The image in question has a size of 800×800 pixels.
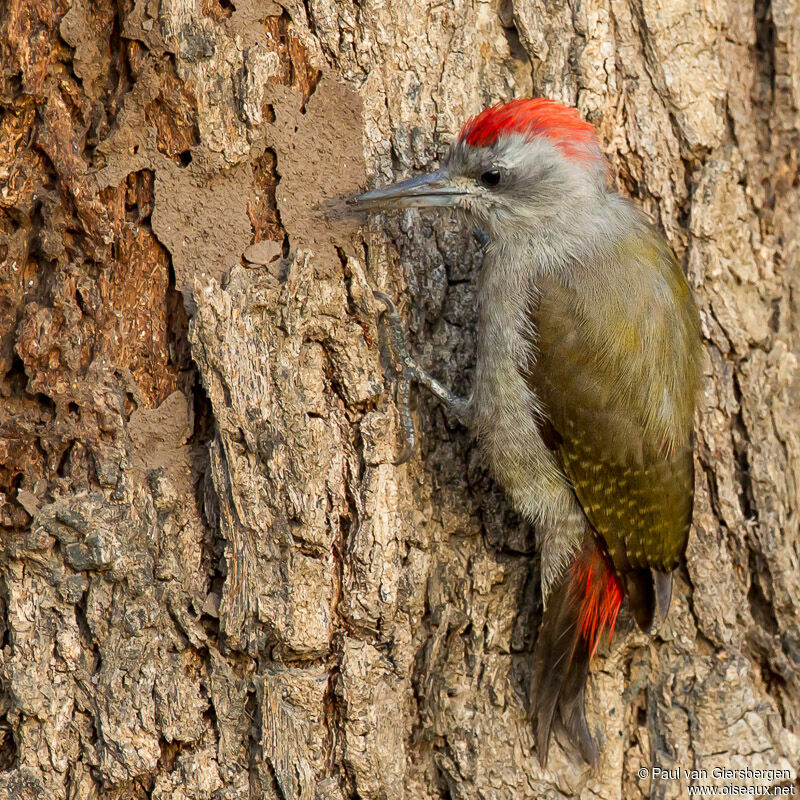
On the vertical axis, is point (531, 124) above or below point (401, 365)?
above

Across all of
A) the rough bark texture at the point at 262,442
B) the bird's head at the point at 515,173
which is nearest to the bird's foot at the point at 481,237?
the bird's head at the point at 515,173

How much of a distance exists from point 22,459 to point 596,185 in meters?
1.90

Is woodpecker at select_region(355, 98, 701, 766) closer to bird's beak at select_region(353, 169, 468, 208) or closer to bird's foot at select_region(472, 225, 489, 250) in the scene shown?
bird's beak at select_region(353, 169, 468, 208)

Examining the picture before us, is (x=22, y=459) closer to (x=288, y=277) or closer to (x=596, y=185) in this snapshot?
(x=288, y=277)

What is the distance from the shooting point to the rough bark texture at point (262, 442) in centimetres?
239

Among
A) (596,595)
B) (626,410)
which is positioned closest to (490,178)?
(626,410)

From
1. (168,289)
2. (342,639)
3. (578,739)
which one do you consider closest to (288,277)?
(168,289)

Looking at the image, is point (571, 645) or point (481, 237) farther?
point (481, 237)

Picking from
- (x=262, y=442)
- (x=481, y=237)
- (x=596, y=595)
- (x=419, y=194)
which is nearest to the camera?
(x=262, y=442)

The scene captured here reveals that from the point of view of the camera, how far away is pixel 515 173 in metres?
2.92

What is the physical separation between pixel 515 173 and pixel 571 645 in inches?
57.9

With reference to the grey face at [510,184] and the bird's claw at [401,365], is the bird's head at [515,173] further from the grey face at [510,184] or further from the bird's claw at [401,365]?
the bird's claw at [401,365]

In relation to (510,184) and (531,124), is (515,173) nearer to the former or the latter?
(510,184)

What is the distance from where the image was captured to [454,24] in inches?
108
